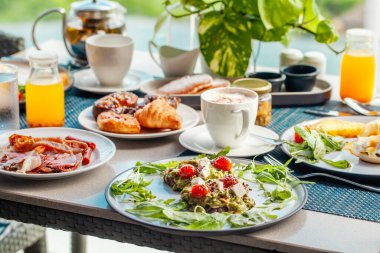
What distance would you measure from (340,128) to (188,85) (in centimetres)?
47

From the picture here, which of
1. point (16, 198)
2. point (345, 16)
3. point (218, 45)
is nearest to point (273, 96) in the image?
point (218, 45)

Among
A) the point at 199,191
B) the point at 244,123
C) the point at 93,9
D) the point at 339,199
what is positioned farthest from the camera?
the point at 93,9

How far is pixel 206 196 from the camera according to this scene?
133 cm

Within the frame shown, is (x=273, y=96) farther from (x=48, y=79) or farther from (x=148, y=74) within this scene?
(x=48, y=79)

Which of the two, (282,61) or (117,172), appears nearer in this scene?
(117,172)

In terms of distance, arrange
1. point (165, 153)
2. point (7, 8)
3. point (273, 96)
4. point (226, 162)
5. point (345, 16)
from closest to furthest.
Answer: point (226, 162), point (165, 153), point (273, 96), point (345, 16), point (7, 8)

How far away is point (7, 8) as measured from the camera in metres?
9.55

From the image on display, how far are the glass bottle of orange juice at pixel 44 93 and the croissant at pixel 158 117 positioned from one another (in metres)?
0.21

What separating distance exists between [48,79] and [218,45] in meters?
0.54

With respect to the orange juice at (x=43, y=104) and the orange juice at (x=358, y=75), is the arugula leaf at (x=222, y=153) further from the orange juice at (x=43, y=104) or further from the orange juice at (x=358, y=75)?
the orange juice at (x=358, y=75)

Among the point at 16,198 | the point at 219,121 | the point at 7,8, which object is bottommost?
the point at 7,8

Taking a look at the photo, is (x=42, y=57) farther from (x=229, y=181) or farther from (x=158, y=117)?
(x=229, y=181)

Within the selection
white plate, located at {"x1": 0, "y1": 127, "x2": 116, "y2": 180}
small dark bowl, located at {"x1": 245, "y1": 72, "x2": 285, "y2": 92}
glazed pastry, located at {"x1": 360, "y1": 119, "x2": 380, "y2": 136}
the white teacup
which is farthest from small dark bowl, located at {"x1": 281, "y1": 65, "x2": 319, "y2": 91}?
white plate, located at {"x1": 0, "y1": 127, "x2": 116, "y2": 180}

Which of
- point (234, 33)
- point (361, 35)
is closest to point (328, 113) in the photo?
point (361, 35)
